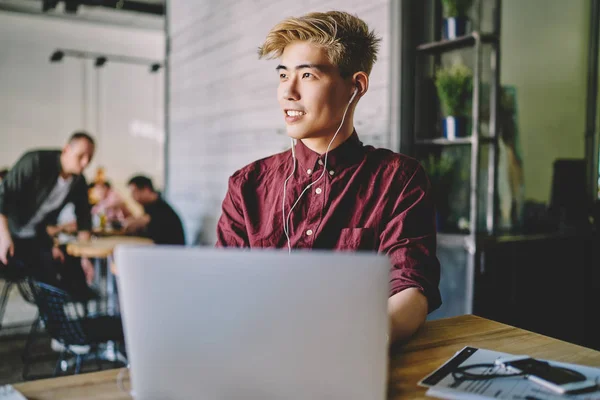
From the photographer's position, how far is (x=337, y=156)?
1530 mm

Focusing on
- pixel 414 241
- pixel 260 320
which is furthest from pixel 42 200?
pixel 260 320

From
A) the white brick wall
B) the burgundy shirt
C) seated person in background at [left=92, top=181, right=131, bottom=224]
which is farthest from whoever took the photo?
seated person in background at [left=92, top=181, right=131, bottom=224]

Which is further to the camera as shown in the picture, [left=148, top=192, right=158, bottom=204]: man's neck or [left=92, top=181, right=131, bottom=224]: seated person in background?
[left=92, top=181, right=131, bottom=224]: seated person in background

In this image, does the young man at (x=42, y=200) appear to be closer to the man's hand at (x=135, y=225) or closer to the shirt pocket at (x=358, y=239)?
the man's hand at (x=135, y=225)

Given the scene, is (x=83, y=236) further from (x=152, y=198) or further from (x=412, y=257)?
(x=412, y=257)

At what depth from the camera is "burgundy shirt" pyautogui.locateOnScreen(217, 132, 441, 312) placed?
4.58 ft

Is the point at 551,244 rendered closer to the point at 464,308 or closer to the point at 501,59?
the point at 464,308

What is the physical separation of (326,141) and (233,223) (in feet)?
1.20

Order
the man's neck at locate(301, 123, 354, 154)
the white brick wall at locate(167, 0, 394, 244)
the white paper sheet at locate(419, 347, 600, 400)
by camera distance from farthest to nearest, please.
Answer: the white brick wall at locate(167, 0, 394, 244)
the man's neck at locate(301, 123, 354, 154)
the white paper sheet at locate(419, 347, 600, 400)

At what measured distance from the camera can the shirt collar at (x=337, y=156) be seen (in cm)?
153

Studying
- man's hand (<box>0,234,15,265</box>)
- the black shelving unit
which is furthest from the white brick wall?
man's hand (<box>0,234,15,265</box>)

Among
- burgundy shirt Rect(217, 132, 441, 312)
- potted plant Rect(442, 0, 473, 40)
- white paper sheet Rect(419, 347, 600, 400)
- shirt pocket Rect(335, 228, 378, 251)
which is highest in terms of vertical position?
potted plant Rect(442, 0, 473, 40)

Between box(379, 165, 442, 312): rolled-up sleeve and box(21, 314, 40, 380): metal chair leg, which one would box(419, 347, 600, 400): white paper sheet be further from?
box(21, 314, 40, 380): metal chair leg

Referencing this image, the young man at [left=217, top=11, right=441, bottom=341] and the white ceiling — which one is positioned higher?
the white ceiling
